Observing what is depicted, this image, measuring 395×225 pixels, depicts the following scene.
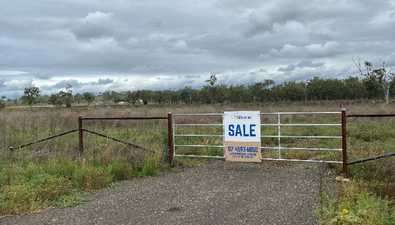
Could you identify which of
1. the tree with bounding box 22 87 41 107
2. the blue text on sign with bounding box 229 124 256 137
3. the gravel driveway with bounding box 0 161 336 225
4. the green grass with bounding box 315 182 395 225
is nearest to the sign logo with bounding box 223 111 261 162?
the blue text on sign with bounding box 229 124 256 137

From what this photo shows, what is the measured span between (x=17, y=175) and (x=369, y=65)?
37691 mm

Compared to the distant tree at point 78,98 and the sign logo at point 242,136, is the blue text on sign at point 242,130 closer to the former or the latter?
the sign logo at point 242,136

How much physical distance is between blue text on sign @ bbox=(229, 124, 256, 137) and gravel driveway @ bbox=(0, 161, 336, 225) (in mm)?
915

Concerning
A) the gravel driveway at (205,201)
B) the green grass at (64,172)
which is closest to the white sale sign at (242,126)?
the gravel driveway at (205,201)

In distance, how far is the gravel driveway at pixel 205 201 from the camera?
4.71 meters

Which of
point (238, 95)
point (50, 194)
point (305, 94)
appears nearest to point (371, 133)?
point (50, 194)

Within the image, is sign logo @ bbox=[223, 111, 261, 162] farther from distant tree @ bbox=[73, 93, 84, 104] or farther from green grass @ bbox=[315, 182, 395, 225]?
distant tree @ bbox=[73, 93, 84, 104]

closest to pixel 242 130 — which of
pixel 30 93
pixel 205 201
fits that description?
pixel 205 201

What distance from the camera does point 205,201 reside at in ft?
17.9

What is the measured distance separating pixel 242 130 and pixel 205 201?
2.85 metres

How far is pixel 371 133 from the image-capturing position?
12711 mm

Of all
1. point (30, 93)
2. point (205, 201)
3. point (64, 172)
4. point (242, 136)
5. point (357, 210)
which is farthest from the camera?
point (30, 93)

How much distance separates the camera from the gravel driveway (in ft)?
15.5

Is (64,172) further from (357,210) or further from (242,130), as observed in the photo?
(357,210)
